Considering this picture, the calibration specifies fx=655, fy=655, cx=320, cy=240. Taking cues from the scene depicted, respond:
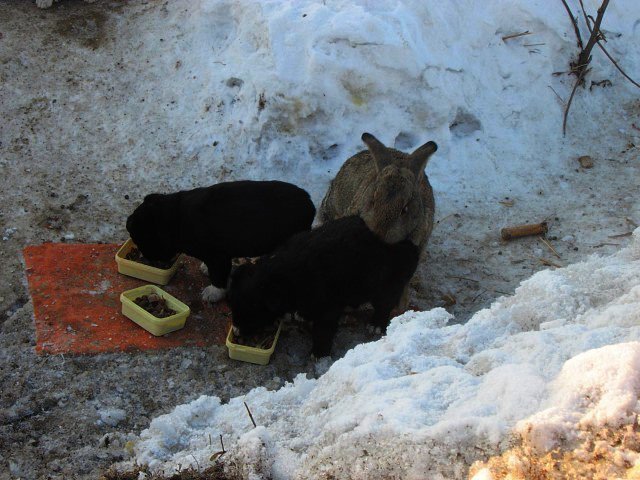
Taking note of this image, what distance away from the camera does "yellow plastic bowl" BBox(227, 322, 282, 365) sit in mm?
5754

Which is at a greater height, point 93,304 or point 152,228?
point 152,228

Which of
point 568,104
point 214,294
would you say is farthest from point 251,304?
point 568,104

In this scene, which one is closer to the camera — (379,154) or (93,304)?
(93,304)

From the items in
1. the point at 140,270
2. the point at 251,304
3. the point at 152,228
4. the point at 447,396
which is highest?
the point at 447,396

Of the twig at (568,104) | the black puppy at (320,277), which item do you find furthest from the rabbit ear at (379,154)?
the twig at (568,104)

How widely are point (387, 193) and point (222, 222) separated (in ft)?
5.42

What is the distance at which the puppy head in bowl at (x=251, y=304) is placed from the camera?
5.75 m

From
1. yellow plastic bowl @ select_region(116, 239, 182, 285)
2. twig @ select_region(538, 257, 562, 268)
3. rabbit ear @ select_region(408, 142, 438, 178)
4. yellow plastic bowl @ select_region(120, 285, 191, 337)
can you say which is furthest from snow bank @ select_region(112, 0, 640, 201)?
yellow plastic bowl @ select_region(120, 285, 191, 337)

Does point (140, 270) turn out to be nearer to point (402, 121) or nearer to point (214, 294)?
point (214, 294)

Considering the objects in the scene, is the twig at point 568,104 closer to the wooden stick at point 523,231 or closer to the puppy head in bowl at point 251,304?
the wooden stick at point 523,231

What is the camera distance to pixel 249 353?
5.78 meters

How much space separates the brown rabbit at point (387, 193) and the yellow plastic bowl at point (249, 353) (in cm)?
145

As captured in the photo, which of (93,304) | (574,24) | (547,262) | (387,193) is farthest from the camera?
(574,24)

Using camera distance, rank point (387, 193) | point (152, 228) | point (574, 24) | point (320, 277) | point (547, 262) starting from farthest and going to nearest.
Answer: point (574, 24)
point (547, 262)
point (152, 228)
point (387, 193)
point (320, 277)
